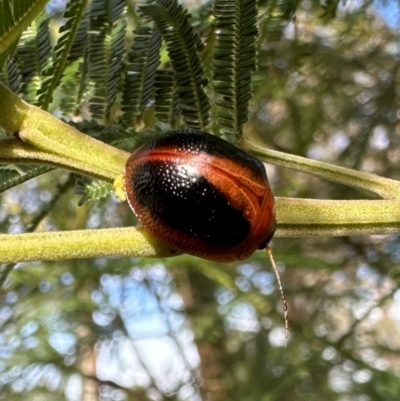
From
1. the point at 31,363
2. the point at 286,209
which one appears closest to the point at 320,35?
the point at 31,363

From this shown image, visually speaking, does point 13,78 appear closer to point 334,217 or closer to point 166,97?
point 166,97

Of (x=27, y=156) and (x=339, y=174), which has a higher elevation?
(x=27, y=156)

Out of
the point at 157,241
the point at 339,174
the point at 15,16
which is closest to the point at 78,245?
the point at 157,241

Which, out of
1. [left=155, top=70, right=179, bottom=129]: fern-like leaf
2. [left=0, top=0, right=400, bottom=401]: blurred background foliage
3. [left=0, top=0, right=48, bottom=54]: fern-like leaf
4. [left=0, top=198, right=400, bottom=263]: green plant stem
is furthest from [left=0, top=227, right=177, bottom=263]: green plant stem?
[left=0, top=0, right=400, bottom=401]: blurred background foliage

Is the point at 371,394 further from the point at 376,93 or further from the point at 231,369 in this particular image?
the point at 376,93

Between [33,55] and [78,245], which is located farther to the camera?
[33,55]
